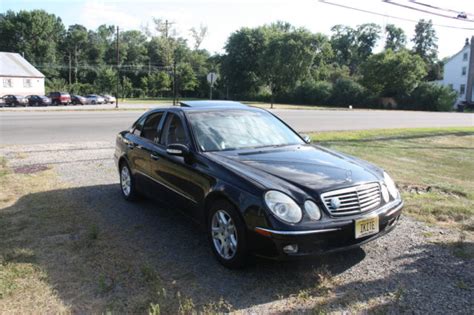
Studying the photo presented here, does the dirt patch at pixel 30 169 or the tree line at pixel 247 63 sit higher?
the tree line at pixel 247 63

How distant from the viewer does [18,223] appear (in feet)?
17.9

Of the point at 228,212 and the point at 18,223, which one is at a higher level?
the point at 228,212

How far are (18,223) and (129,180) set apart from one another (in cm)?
159

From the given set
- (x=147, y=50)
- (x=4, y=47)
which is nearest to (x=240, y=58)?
(x=147, y=50)

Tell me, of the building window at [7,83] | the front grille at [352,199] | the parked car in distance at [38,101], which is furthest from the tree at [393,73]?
the front grille at [352,199]

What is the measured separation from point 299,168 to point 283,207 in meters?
0.71

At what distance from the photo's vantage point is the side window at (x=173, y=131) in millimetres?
5107

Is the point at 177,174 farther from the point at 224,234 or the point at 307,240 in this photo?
the point at 307,240

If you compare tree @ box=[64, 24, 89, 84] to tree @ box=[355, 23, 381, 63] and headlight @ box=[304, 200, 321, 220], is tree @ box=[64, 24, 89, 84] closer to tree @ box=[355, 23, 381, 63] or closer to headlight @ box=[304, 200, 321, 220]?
tree @ box=[355, 23, 381, 63]

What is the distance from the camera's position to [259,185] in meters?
3.79

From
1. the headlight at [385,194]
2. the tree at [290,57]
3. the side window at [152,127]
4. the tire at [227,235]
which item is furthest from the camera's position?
the tree at [290,57]

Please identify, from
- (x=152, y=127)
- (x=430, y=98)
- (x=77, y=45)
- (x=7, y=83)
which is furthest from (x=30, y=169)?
(x=77, y=45)

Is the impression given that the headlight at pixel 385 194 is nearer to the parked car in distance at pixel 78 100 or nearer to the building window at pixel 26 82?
the parked car in distance at pixel 78 100

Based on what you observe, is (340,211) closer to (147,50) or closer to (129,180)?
(129,180)
